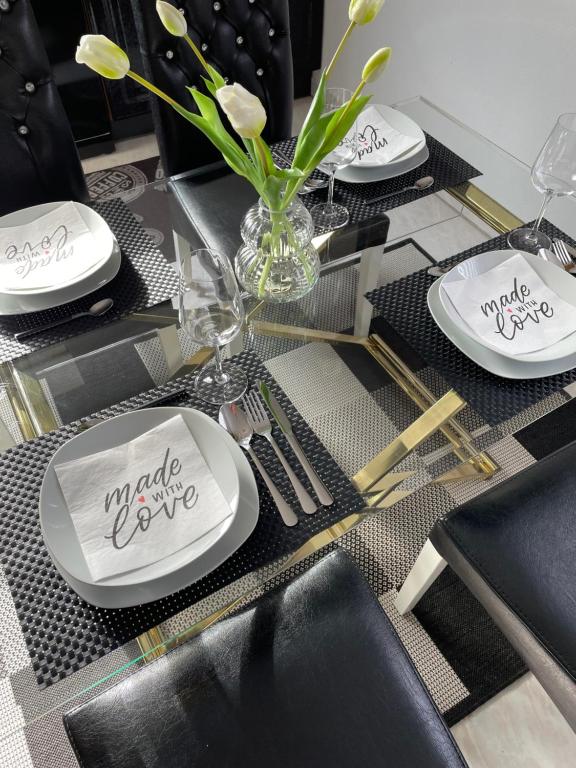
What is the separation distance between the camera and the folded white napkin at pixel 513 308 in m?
1.02

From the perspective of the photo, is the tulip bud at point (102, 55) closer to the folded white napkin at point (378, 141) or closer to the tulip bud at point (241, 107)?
the tulip bud at point (241, 107)

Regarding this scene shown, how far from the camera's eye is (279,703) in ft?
2.97

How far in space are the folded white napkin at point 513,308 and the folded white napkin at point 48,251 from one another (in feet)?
2.15

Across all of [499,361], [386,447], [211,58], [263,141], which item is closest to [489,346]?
[499,361]

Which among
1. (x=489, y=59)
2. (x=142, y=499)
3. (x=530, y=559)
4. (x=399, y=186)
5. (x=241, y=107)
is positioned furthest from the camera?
(x=489, y=59)

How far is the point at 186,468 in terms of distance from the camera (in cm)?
85

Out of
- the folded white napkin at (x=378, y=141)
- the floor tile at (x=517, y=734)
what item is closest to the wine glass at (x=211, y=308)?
the folded white napkin at (x=378, y=141)

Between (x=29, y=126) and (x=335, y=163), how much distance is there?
74 cm

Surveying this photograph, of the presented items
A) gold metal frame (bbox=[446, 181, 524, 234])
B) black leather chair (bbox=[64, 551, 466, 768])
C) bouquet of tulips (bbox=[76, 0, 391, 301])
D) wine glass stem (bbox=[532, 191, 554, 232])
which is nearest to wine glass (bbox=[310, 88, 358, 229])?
bouquet of tulips (bbox=[76, 0, 391, 301])

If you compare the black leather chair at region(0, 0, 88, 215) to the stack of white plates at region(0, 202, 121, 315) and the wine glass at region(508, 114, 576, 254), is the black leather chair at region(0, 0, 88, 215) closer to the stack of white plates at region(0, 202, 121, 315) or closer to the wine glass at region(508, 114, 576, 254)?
the stack of white plates at region(0, 202, 121, 315)

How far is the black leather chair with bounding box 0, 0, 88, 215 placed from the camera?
1311 millimetres

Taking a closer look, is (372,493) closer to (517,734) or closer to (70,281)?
(70,281)

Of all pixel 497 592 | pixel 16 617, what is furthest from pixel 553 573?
pixel 16 617

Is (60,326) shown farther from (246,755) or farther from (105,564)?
(246,755)
